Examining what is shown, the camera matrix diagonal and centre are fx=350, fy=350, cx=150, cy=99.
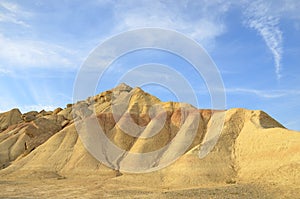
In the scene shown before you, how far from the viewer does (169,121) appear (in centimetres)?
5994

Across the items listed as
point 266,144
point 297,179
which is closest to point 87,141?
point 266,144

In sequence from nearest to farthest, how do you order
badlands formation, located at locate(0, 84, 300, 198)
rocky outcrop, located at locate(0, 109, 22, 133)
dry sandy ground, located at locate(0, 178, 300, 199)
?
dry sandy ground, located at locate(0, 178, 300, 199)
badlands formation, located at locate(0, 84, 300, 198)
rocky outcrop, located at locate(0, 109, 22, 133)

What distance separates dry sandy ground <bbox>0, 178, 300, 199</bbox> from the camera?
93.7ft

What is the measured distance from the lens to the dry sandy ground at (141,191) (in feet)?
93.7

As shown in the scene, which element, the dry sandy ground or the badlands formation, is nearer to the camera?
the dry sandy ground

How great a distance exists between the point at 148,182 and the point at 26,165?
27.9 meters

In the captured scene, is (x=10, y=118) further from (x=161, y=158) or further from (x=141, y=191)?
(x=141, y=191)

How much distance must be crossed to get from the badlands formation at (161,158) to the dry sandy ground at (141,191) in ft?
0.25

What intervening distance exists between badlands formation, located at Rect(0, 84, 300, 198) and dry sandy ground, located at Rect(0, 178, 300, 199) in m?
0.08

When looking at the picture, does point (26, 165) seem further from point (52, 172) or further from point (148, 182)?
point (148, 182)

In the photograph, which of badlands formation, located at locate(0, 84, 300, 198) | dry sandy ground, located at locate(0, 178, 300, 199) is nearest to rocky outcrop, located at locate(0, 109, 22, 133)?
badlands formation, located at locate(0, 84, 300, 198)

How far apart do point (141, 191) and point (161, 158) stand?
15.5m

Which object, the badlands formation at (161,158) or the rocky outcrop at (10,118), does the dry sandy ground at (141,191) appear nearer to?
the badlands formation at (161,158)

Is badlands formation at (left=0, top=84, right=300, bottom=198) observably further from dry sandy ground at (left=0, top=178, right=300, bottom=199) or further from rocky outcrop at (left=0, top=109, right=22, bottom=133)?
rocky outcrop at (left=0, top=109, right=22, bottom=133)
